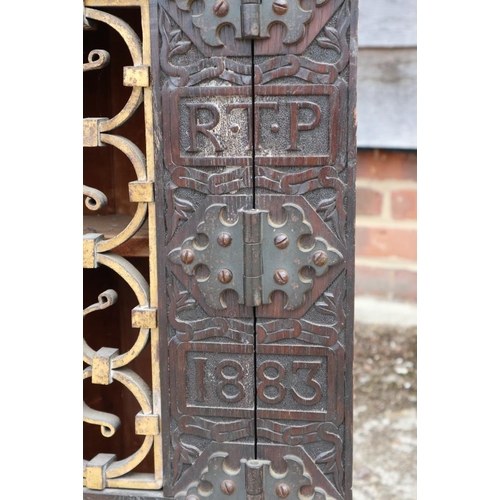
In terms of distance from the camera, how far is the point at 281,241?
30.1 inches

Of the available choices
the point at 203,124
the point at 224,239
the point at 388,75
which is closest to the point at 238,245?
the point at 224,239

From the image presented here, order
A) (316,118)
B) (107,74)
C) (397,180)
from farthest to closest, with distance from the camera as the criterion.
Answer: (397,180), (107,74), (316,118)

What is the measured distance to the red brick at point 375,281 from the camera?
→ 185 centimetres

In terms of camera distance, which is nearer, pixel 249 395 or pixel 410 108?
pixel 249 395

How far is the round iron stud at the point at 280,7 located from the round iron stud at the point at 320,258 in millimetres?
279

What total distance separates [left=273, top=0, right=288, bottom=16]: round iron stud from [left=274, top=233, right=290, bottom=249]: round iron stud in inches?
10.0

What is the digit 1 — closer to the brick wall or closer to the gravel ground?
the gravel ground

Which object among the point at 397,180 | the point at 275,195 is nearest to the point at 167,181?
the point at 275,195

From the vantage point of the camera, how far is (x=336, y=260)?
0.77m

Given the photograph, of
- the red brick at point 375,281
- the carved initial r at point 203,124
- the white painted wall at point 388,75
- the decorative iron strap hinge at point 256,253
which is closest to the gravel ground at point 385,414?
the red brick at point 375,281

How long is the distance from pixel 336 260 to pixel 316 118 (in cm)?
17

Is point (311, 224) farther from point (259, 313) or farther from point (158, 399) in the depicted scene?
point (158, 399)

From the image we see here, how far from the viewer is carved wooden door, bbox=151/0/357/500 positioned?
746 millimetres

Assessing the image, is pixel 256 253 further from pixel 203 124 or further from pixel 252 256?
pixel 203 124
